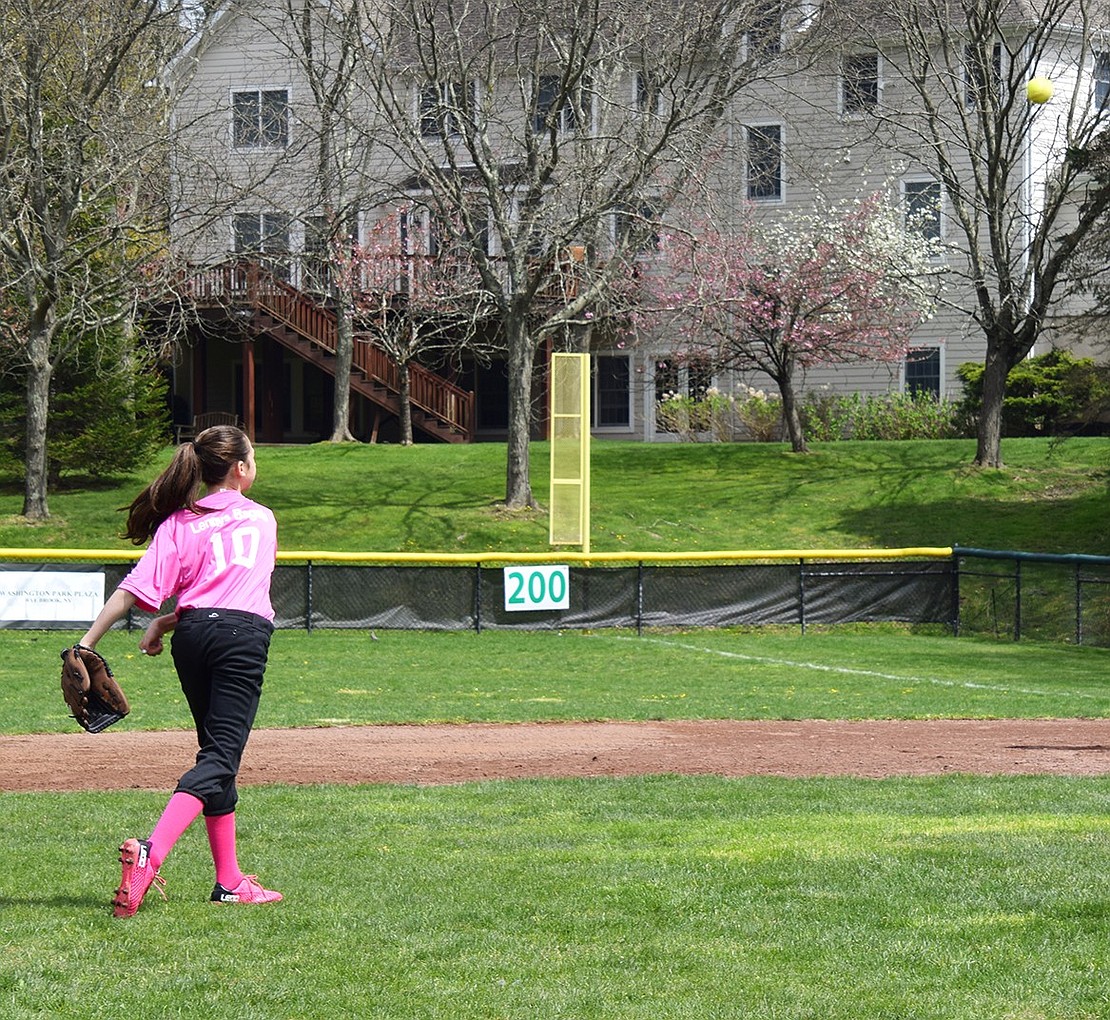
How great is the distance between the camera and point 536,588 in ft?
75.7

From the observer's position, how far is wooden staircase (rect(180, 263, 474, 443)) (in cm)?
3647

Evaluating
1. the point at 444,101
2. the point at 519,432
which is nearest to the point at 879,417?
the point at 519,432

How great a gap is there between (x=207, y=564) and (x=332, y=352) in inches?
1297

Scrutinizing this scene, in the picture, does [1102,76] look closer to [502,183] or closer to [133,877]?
[502,183]

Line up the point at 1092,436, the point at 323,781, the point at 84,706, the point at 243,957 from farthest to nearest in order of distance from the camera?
the point at 1092,436 < the point at 323,781 < the point at 84,706 < the point at 243,957

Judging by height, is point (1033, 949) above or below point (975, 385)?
below

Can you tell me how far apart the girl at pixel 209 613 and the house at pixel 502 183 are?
19.7 m

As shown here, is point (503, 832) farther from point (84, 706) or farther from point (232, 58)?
point (232, 58)

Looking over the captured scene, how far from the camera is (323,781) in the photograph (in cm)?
936

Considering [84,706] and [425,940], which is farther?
[84,706]

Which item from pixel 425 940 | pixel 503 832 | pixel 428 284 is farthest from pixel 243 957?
pixel 428 284

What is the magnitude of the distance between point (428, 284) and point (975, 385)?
13.5 meters

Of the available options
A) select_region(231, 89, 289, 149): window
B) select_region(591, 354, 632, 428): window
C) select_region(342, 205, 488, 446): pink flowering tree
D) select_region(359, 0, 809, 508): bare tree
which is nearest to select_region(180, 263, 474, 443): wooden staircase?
select_region(342, 205, 488, 446): pink flowering tree

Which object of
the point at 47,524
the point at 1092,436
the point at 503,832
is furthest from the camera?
the point at 1092,436
